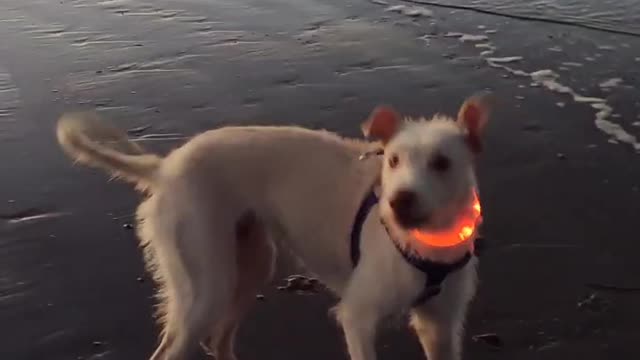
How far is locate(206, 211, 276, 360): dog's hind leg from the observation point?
5.15 meters

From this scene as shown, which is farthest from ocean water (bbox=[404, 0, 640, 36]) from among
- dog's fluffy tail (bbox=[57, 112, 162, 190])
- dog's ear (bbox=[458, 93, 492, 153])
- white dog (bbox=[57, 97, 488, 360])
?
dog's fluffy tail (bbox=[57, 112, 162, 190])

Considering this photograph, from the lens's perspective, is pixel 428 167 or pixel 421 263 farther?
pixel 421 263

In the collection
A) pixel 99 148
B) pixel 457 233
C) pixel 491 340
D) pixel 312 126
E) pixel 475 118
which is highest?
pixel 475 118

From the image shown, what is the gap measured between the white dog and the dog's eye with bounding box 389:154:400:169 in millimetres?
12

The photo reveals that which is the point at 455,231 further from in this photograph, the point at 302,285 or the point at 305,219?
the point at 302,285

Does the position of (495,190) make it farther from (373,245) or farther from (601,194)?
(373,245)

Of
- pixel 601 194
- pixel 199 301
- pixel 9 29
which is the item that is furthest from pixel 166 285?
pixel 9 29

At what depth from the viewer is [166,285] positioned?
5.03 metres

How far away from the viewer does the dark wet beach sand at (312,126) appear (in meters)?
5.60

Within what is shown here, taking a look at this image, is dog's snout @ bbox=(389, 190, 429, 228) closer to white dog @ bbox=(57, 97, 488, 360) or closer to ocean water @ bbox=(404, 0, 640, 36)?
white dog @ bbox=(57, 97, 488, 360)

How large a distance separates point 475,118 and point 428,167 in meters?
0.35

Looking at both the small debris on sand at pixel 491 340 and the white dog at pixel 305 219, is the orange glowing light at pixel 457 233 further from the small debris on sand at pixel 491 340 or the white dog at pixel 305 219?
the small debris on sand at pixel 491 340

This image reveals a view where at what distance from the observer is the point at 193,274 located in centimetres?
488

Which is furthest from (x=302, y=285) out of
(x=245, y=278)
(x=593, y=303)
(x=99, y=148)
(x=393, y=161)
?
(x=393, y=161)
